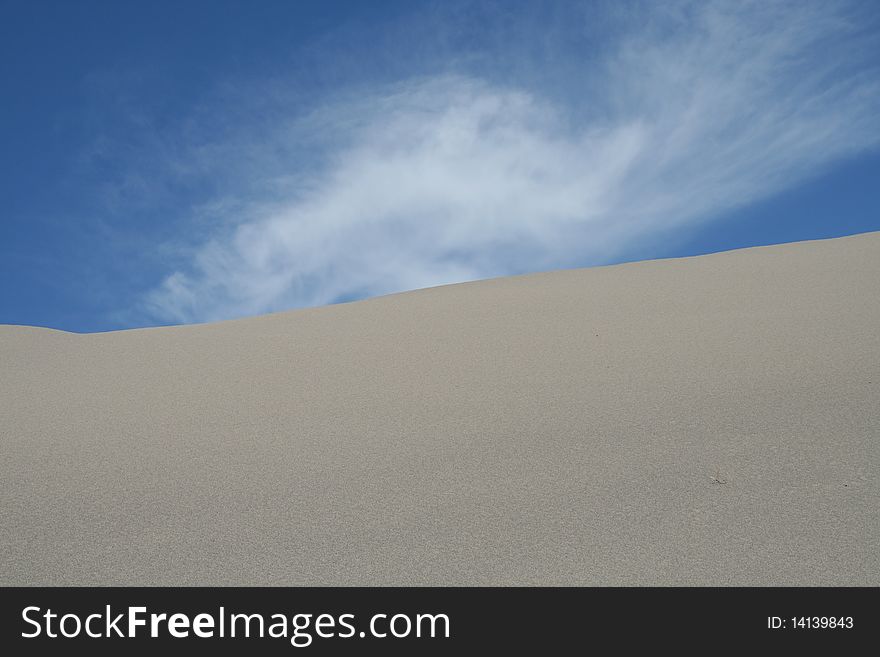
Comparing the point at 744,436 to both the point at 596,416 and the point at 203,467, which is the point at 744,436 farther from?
the point at 203,467

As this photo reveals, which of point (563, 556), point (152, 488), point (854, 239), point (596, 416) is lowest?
point (563, 556)

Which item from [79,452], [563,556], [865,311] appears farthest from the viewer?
[865,311]

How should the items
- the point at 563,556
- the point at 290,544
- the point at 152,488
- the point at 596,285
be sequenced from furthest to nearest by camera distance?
the point at 596,285, the point at 152,488, the point at 290,544, the point at 563,556

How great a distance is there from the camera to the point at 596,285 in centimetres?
1027

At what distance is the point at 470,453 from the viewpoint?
158 inches

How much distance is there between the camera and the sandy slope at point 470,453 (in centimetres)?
273

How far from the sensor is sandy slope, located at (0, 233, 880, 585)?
2.73 metres

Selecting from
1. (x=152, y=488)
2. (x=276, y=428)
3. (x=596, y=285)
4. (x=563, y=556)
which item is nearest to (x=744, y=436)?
(x=563, y=556)

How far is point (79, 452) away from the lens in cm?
442

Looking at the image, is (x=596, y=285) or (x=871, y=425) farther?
(x=596, y=285)

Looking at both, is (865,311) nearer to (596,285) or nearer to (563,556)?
(596,285)

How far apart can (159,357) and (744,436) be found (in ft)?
22.9

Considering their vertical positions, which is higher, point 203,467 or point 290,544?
point 203,467
